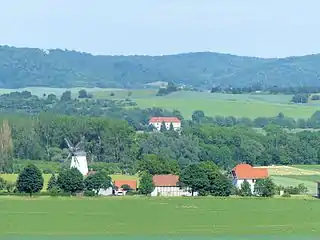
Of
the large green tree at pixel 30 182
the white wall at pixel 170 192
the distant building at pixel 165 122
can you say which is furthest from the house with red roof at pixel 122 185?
the distant building at pixel 165 122

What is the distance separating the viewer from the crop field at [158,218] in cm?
4016

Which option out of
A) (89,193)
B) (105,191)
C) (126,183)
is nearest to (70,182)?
(89,193)

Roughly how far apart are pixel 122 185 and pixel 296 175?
17.3 m

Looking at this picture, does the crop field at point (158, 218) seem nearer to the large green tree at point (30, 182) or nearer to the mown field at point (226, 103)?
the large green tree at point (30, 182)

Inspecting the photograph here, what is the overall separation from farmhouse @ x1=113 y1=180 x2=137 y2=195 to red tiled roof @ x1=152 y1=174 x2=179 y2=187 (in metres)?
1.34

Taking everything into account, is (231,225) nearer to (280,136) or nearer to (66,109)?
(280,136)

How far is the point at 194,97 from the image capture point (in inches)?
6220

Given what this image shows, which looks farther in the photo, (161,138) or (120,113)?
(120,113)

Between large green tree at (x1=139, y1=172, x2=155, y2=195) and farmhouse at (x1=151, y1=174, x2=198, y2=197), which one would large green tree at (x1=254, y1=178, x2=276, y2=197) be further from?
large green tree at (x1=139, y1=172, x2=155, y2=195)

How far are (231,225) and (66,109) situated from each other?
9271 centimetres

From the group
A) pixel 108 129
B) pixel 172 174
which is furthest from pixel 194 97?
pixel 172 174

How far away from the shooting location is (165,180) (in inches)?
2515

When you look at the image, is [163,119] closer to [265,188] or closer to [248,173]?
[248,173]

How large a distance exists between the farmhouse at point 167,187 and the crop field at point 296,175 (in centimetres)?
773
